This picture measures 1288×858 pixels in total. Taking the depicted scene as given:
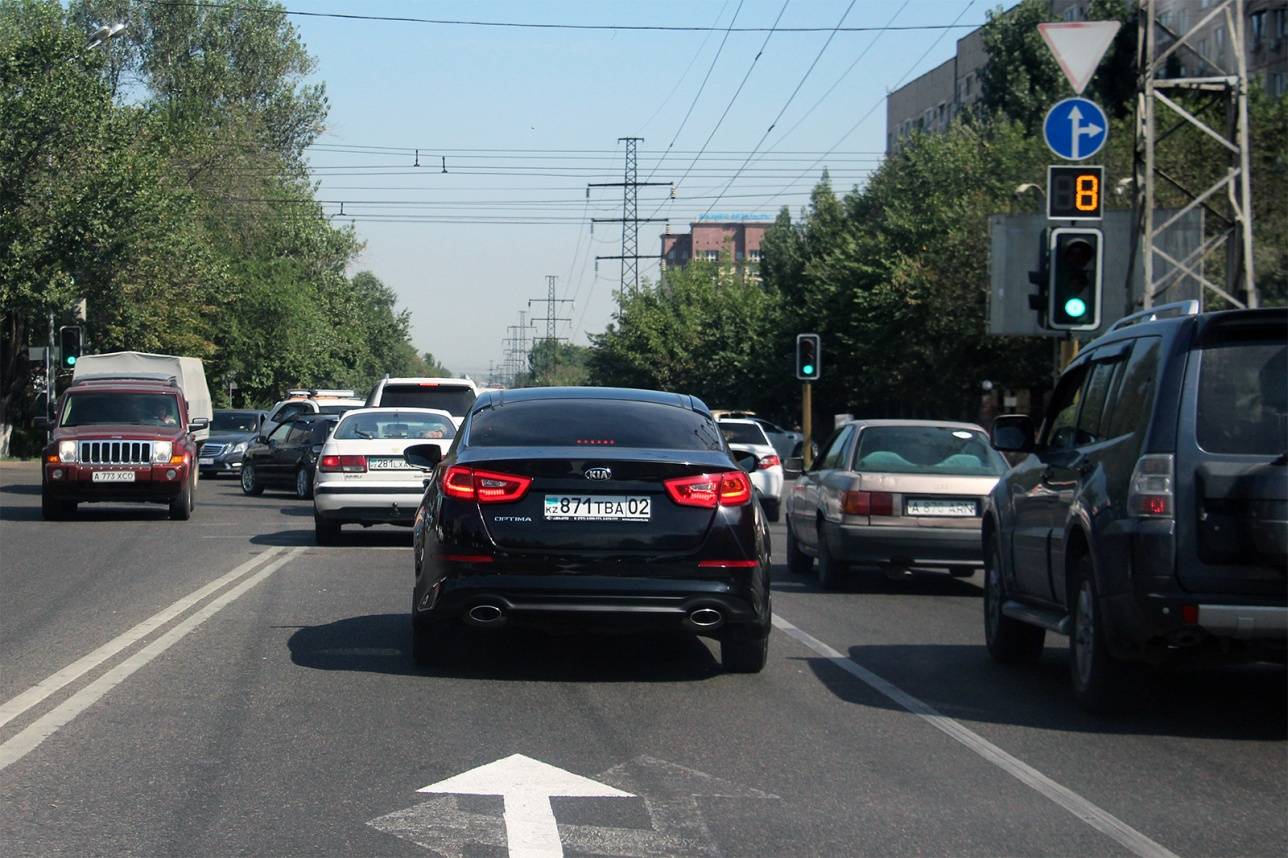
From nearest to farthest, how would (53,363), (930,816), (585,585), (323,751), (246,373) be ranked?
(930,816) < (323,751) < (585,585) < (53,363) < (246,373)

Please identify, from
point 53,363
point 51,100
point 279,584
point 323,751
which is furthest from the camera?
point 51,100

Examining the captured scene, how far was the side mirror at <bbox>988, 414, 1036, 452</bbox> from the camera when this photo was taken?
9648 millimetres

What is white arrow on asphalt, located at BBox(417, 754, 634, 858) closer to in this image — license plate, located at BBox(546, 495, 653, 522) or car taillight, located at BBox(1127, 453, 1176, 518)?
license plate, located at BBox(546, 495, 653, 522)

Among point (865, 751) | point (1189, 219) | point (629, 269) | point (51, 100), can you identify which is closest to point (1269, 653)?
point (865, 751)

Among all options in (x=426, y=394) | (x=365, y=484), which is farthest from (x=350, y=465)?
(x=426, y=394)

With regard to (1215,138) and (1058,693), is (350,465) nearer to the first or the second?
(1058,693)

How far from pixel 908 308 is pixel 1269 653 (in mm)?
48110

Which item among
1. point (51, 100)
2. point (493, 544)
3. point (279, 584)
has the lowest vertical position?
point (279, 584)

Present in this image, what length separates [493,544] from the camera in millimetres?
8664

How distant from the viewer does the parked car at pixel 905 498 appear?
1416 cm

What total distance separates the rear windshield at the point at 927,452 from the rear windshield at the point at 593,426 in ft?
17.1

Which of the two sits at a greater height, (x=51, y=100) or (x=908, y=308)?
(x=51, y=100)

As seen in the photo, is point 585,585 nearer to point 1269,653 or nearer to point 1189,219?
point 1269,653

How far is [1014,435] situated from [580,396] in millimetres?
2491
